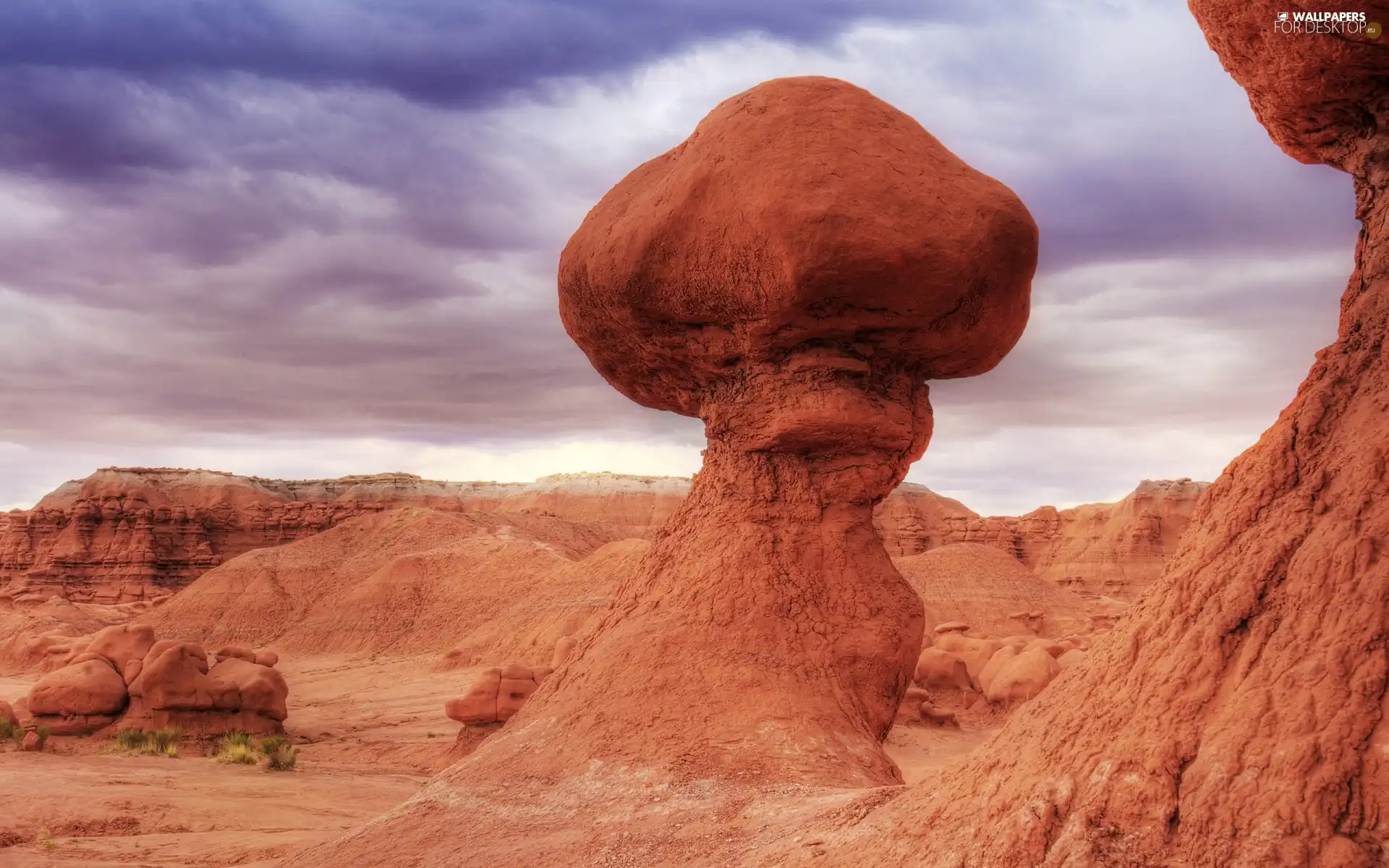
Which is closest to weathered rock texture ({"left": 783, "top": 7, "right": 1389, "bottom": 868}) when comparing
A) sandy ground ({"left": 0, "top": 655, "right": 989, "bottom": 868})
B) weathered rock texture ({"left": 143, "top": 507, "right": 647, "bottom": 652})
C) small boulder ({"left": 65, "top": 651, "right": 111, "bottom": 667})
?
sandy ground ({"left": 0, "top": 655, "right": 989, "bottom": 868})

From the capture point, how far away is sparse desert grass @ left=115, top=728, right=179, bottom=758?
13.4m

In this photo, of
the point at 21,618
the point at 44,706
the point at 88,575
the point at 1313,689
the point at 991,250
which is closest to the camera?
the point at 1313,689

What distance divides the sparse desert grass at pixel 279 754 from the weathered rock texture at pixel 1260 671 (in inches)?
418

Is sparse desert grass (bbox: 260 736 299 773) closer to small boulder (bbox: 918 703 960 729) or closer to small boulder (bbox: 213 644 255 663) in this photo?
small boulder (bbox: 213 644 255 663)

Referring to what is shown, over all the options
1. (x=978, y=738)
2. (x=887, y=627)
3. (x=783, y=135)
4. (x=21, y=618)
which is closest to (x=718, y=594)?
(x=887, y=627)

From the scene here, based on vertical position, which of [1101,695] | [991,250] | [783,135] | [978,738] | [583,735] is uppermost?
[783,135]

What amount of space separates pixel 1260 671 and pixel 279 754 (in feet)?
41.0

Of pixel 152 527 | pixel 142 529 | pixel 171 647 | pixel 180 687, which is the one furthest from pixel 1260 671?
pixel 152 527

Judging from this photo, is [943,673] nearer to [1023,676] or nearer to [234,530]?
[1023,676]

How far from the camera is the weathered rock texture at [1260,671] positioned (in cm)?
275

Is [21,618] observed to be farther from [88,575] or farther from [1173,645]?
[1173,645]

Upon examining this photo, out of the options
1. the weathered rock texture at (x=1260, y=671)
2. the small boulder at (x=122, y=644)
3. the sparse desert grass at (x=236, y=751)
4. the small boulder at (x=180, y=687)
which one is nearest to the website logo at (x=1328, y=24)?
the weathered rock texture at (x=1260, y=671)

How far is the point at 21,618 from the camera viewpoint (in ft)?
102

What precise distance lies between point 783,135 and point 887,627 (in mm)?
3275
